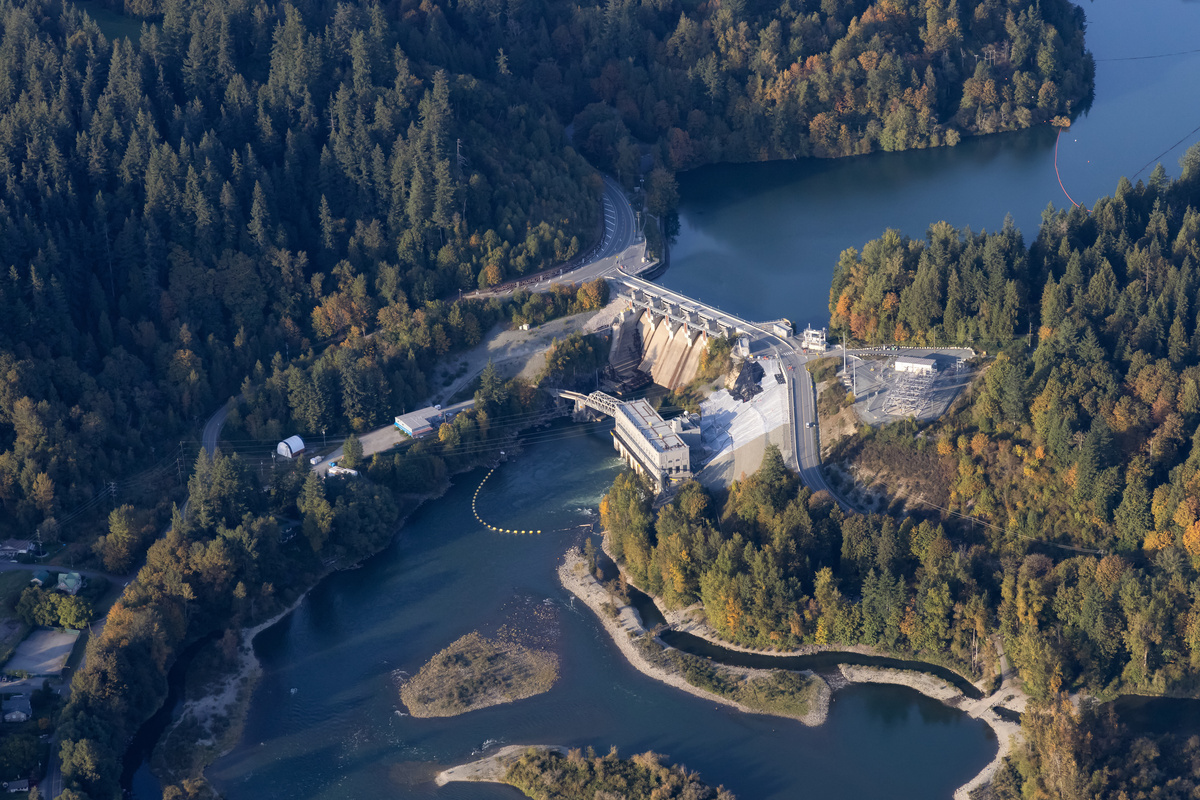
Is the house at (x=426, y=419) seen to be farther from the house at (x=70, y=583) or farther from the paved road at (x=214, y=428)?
the house at (x=70, y=583)

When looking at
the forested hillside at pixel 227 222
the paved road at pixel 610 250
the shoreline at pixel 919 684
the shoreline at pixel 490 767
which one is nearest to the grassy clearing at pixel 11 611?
the forested hillside at pixel 227 222

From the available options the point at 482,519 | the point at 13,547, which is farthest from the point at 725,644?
the point at 13,547

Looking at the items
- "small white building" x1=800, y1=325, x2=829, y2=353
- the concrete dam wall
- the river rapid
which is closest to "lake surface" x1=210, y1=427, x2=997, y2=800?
the river rapid

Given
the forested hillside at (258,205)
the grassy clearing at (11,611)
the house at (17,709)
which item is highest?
the forested hillside at (258,205)

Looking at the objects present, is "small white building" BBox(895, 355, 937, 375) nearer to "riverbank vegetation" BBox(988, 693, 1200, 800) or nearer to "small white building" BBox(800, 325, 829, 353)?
"small white building" BBox(800, 325, 829, 353)

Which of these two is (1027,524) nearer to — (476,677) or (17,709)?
(476,677)
